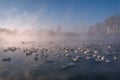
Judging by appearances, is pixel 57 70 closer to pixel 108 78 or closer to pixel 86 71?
pixel 86 71

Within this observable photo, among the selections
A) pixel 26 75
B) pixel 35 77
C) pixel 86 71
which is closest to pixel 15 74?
pixel 26 75

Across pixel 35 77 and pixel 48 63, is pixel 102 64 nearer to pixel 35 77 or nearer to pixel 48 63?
pixel 48 63

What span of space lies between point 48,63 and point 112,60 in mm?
26485

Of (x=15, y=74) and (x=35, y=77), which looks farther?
(x=15, y=74)

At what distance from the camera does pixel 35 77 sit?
6412 centimetres

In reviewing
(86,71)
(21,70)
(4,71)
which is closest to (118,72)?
(86,71)

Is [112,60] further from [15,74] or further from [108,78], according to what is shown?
[15,74]

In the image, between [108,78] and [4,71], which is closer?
[108,78]

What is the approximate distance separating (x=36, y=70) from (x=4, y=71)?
11.6m

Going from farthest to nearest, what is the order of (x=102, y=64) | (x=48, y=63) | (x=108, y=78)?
(x=48, y=63) < (x=102, y=64) < (x=108, y=78)

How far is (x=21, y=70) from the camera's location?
243ft

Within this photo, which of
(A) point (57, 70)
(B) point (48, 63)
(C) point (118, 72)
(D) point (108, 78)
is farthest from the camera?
(B) point (48, 63)

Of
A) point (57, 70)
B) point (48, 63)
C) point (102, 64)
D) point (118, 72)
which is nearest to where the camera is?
point (118, 72)

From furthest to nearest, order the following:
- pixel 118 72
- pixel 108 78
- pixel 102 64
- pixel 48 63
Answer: pixel 48 63, pixel 102 64, pixel 118 72, pixel 108 78
